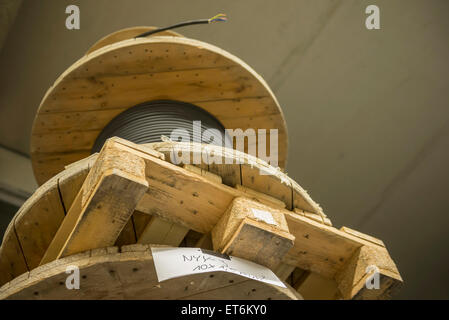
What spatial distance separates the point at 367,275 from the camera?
1.92m

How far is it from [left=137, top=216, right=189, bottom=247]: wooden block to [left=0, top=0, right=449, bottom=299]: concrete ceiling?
2274 mm

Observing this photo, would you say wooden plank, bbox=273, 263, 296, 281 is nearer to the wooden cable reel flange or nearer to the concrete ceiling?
the wooden cable reel flange

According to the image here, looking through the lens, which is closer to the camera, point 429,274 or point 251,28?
point 251,28

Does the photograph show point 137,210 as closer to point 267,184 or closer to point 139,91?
point 267,184

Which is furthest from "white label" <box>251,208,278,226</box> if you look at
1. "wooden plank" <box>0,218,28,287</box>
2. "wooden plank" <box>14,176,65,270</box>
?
"wooden plank" <box>0,218,28,287</box>

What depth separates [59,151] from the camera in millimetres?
2828

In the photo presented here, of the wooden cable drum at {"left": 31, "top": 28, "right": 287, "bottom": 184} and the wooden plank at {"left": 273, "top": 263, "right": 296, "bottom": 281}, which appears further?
the wooden cable drum at {"left": 31, "top": 28, "right": 287, "bottom": 184}

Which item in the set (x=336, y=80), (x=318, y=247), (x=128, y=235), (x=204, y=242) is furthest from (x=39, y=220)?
(x=336, y=80)

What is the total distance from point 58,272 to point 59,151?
1.34m

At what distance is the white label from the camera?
1.74 m

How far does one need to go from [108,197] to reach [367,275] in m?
0.96

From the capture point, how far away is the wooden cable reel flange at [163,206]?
1651 millimetres
